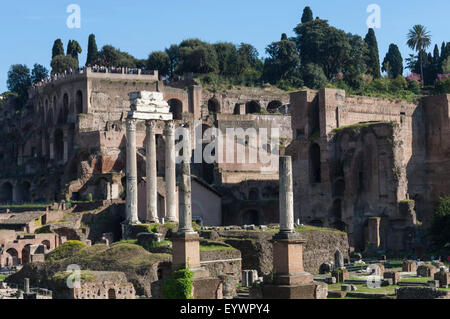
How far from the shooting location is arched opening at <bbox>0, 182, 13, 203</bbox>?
252ft

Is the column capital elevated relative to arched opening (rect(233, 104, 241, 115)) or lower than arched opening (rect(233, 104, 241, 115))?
lower

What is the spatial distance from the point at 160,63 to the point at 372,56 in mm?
22615

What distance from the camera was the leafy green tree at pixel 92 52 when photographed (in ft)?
284

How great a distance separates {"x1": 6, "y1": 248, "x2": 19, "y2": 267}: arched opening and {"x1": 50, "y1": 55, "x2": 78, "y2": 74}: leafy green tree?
35.0 metres

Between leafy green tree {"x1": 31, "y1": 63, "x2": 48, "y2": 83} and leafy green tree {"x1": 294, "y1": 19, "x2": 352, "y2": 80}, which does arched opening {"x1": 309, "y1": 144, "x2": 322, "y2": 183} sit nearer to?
leafy green tree {"x1": 294, "y1": 19, "x2": 352, "y2": 80}

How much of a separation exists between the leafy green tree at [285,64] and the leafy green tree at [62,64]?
19.4m

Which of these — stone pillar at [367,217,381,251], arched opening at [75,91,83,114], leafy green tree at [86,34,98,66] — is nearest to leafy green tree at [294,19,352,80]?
leafy green tree at [86,34,98,66]

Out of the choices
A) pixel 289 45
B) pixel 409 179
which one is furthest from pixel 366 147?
pixel 289 45

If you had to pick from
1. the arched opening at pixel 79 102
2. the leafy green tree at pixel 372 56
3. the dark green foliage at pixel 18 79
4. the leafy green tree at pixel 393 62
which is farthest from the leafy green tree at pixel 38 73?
the leafy green tree at pixel 393 62

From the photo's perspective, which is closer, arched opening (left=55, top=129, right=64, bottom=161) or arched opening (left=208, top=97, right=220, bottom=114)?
arched opening (left=55, top=129, right=64, bottom=161)

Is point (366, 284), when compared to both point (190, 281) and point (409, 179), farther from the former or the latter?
point (409, 179)

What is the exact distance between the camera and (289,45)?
85.9 metres

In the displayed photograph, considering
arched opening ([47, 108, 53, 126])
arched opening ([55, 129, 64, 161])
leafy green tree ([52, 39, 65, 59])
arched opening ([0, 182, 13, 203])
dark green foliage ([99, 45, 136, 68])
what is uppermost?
leafy green tree ([52, 39, 65, 59])

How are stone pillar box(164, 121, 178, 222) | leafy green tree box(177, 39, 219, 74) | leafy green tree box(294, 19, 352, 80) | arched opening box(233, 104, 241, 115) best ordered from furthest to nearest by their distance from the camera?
leafy green tree box(294, 19, 352, 80), leafy green tree box(177, 39, 219, 74), arched opening box(233, 104, 241, 115), stone pillar box(164, 121, 178, 222)
